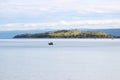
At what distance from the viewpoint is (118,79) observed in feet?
111

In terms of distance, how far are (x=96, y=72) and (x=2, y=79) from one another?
8.92 m

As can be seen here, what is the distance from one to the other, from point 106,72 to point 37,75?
20.7 feet

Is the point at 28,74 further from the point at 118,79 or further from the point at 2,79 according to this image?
the point at 118,79

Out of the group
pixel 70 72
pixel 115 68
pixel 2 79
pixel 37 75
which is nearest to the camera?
pixel 2 79

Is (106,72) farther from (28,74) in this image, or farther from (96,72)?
(28,74)

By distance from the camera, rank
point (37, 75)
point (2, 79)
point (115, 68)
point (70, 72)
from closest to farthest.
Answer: point (2, 79) < point (37, 75) < point (70, 72) < point (115, 68)

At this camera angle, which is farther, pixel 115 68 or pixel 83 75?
pixel 115 68

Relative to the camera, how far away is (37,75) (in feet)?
118

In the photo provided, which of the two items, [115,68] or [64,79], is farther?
[115,68]

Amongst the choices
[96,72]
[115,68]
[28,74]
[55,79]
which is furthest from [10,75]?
[115,68]

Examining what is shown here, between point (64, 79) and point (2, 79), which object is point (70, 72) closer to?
point (64, 79)

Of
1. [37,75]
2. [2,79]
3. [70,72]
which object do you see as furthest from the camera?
[70,72]

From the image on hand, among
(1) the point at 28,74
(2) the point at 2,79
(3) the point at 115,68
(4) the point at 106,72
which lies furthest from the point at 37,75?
(3) the point at 115,68

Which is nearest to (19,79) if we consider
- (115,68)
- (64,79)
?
(64,79)
